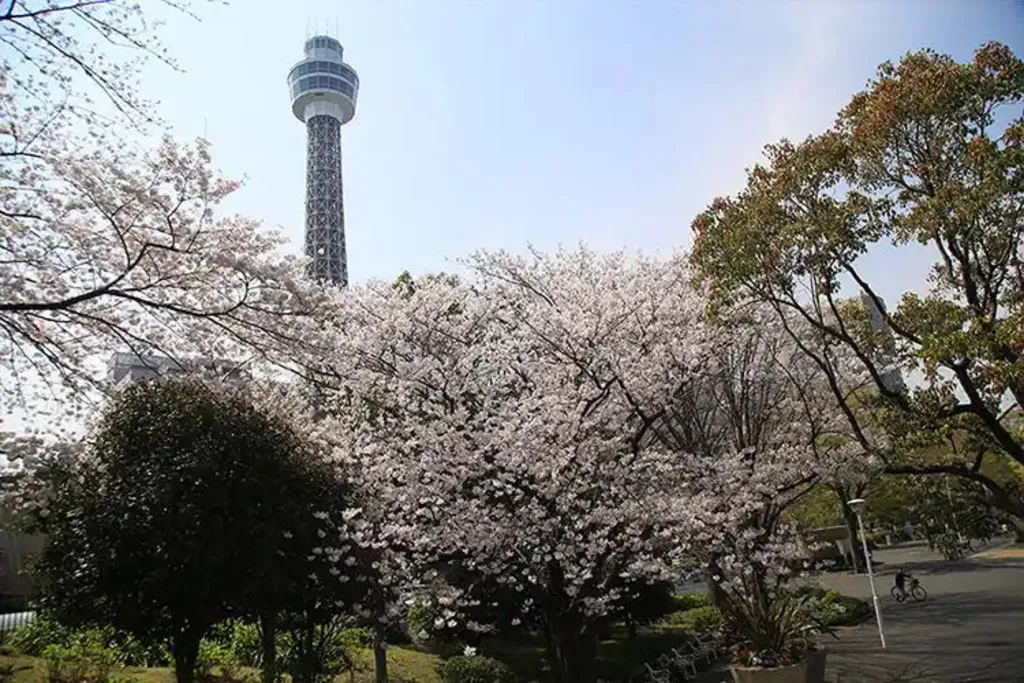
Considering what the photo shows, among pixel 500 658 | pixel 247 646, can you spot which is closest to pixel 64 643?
pixel 247 646

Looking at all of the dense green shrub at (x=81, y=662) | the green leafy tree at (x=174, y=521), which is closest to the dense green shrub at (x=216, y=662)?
the dense green shrub at (x=81, y=662)

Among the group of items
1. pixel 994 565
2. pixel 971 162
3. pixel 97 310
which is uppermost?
pixel 971 162

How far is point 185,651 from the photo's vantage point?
→ 802 centimetres

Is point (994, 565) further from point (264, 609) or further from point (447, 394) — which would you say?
point (264, 609)

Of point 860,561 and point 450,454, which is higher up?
point 450,454

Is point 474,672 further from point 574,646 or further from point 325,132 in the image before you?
point 325,132

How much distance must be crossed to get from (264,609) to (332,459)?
2.04 metres

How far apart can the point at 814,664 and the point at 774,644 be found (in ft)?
1.38

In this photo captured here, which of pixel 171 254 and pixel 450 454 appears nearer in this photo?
pixel 171 254

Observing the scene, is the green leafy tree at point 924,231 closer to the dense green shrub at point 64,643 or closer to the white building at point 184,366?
the white building at point 184,366

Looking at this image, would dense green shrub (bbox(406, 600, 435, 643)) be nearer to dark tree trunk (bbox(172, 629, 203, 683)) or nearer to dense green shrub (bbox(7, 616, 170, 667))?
dense green shrub (bbox(7, 616, 170, 667))

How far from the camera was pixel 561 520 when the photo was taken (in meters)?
8.77

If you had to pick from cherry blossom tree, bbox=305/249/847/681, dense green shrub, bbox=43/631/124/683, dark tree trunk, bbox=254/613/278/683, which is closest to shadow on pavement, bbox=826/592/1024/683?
cherry blossom tree, bbox=305/249/847/681

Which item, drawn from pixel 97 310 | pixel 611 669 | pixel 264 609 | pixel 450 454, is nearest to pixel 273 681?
pixel 264 609
